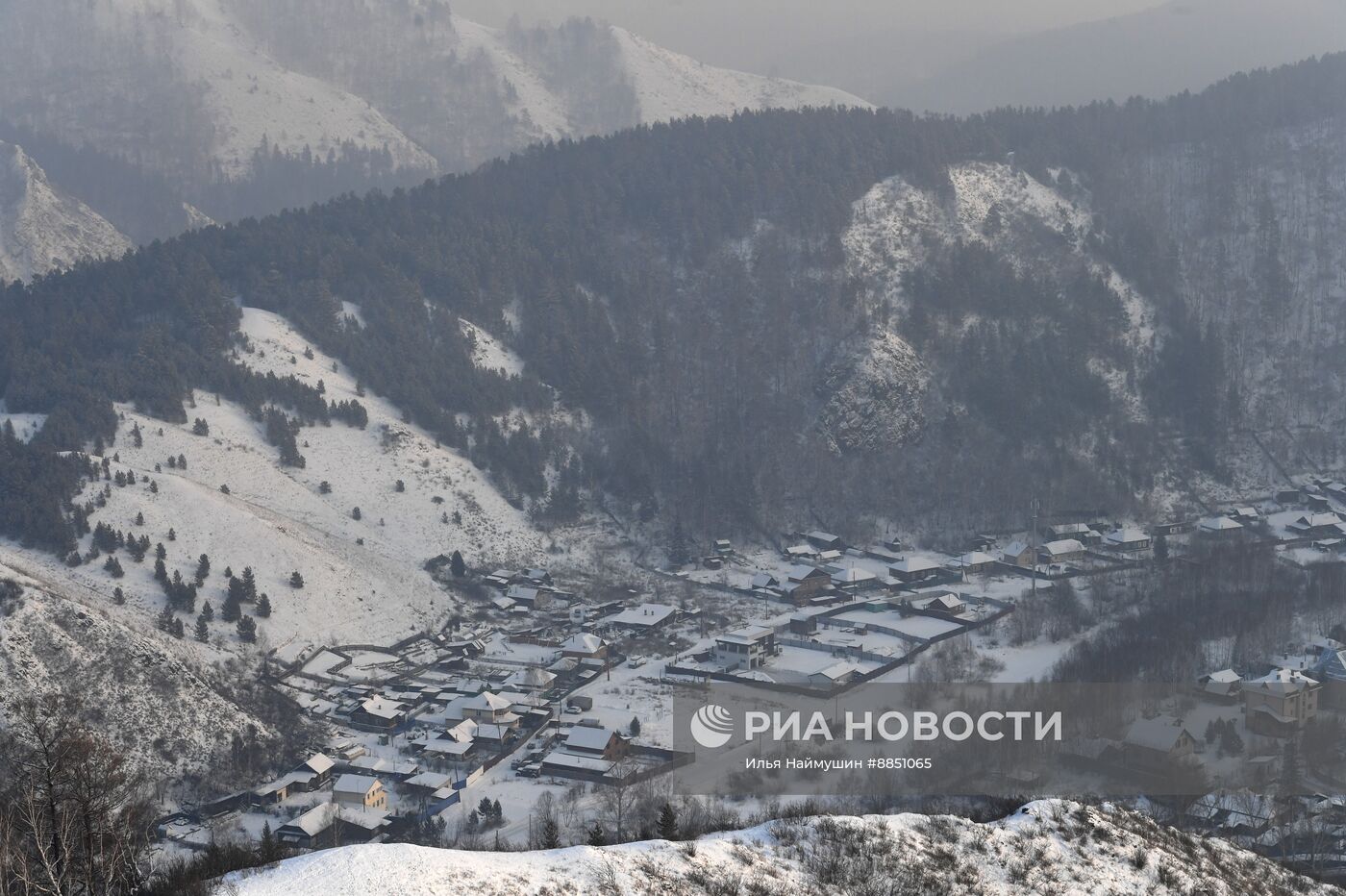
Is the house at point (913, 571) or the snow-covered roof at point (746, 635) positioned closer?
the snow-covered roof at point (746, 635)

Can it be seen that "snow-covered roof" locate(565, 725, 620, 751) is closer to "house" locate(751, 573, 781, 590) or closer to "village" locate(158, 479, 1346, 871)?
"village" locate(158, 479, 1346, 871)

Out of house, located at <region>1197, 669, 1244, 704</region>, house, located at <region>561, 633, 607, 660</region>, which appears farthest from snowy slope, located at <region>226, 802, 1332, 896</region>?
house, located at <region>561, 633, 607, 660</region>

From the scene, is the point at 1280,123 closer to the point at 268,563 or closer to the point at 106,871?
the point at 268,563

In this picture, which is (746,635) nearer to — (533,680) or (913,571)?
(533,680)

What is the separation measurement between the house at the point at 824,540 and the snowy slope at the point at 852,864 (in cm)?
5788

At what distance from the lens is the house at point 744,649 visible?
71375mm

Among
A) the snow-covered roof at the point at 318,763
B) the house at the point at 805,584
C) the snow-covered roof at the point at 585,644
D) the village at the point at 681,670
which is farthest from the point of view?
the house at the point at 805,584

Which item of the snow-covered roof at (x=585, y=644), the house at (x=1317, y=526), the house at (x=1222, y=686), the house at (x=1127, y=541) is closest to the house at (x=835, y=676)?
the snow-covered roof at (x=585, y=644)

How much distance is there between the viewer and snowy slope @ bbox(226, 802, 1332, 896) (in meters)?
A: 28.0

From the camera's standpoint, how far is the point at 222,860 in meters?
29.8

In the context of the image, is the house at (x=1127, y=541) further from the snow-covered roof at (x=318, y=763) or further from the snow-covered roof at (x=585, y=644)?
the snow-covered roof at (x=318, y=763)

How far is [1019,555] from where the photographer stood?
90438mm

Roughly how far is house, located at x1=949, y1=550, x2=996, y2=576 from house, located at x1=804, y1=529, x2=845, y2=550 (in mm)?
8580

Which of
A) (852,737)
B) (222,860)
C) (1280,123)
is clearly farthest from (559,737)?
(1280,123)
